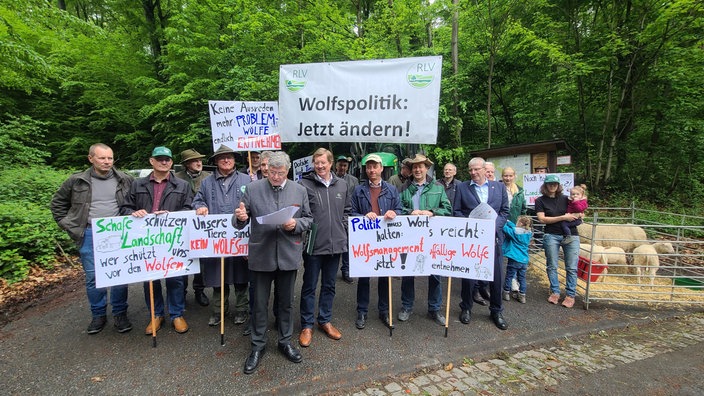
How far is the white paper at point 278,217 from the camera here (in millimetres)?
2652

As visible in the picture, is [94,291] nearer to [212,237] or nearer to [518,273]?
[212,237]

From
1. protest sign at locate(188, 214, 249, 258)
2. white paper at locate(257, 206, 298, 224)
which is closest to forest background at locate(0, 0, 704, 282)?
protest sign at locate(188, 214, 249, 258)

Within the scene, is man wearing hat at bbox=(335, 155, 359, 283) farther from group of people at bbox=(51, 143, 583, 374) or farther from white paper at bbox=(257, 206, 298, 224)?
white paper at bbox=(257, 206, 298, 224)

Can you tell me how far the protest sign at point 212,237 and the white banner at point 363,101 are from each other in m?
1.98

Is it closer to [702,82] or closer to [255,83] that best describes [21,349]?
[255,83]

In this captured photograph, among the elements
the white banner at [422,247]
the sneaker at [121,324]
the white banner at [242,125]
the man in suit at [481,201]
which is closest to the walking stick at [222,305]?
the sneaker at [121,324]

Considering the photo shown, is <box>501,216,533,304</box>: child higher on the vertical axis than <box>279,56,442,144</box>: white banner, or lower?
lower

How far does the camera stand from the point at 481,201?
4.00 metres

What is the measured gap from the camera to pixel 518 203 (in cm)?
463

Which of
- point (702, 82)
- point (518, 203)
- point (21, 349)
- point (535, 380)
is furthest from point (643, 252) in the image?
point (21, 349)

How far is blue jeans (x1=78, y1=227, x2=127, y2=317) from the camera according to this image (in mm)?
3480

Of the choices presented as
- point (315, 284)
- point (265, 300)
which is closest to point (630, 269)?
point (315, 284)

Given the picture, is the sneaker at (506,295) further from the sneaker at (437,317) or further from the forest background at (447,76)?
the forest background at (447,76)

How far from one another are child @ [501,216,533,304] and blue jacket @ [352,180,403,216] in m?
1.95
